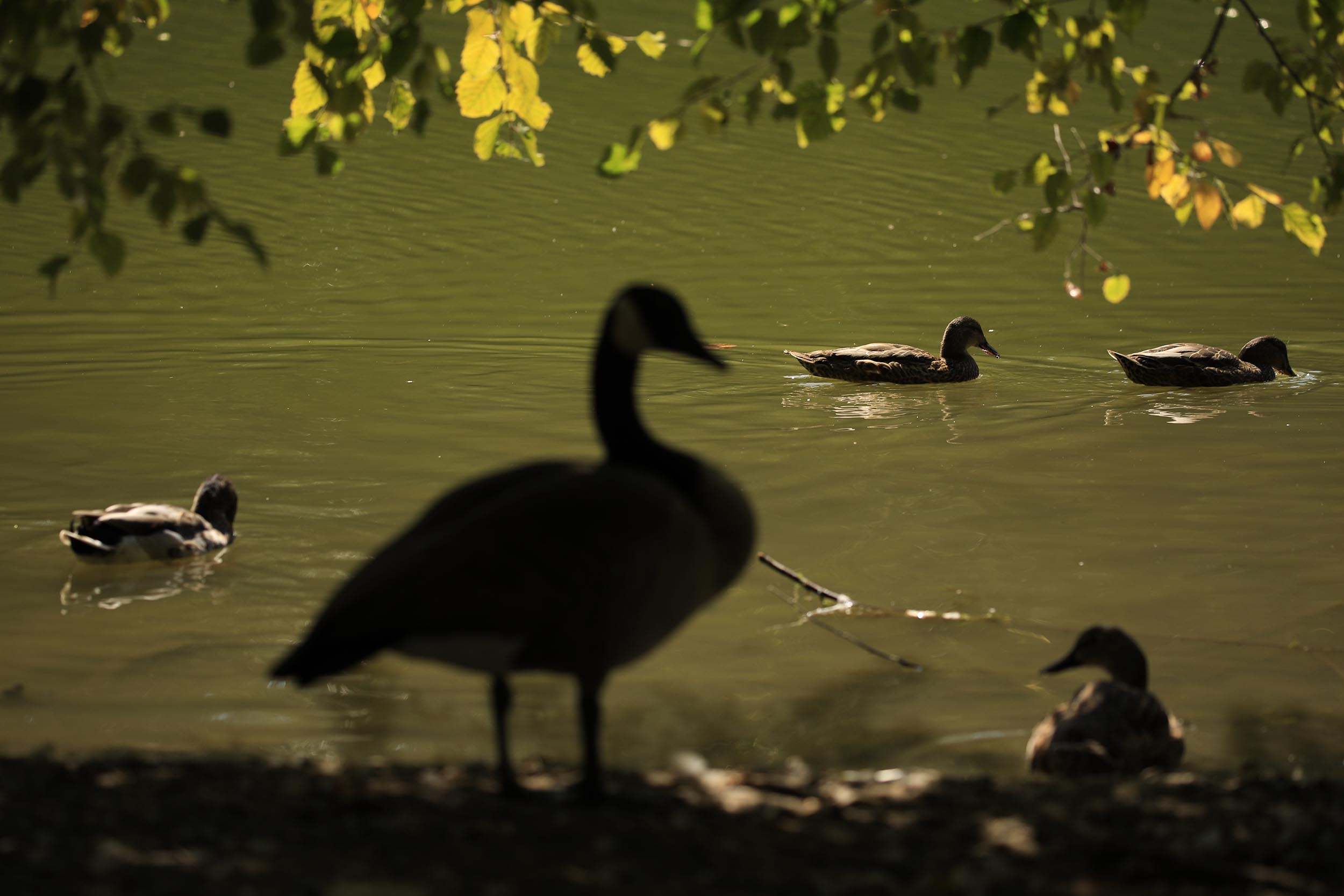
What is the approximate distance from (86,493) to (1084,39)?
334 inches

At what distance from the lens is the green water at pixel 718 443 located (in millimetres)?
7777

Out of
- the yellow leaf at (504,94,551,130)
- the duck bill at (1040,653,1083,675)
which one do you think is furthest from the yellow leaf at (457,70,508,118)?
the duck bill at (1040,653,1083,675)

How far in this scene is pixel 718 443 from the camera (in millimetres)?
13477

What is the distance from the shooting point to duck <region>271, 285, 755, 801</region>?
4.45 metres

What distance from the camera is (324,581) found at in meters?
9.61

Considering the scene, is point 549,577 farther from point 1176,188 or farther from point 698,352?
point 1176,188

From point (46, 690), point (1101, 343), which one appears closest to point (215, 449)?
point (46, 690)

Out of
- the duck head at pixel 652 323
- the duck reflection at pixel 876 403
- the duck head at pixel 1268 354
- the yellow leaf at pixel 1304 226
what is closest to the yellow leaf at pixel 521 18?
the duck head at pixel 652 323

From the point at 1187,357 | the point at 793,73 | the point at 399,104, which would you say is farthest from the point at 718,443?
the point at 793,73

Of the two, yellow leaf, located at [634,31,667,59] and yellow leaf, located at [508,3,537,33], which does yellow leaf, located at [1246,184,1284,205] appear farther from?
yellow leaf, located at [508,3,537,33]

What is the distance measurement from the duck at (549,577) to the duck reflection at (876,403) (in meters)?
9.17

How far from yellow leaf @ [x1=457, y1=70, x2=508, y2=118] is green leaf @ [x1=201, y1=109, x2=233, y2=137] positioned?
2.66m

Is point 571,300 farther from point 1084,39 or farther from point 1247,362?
point 1084,39

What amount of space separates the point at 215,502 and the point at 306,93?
3.99m
